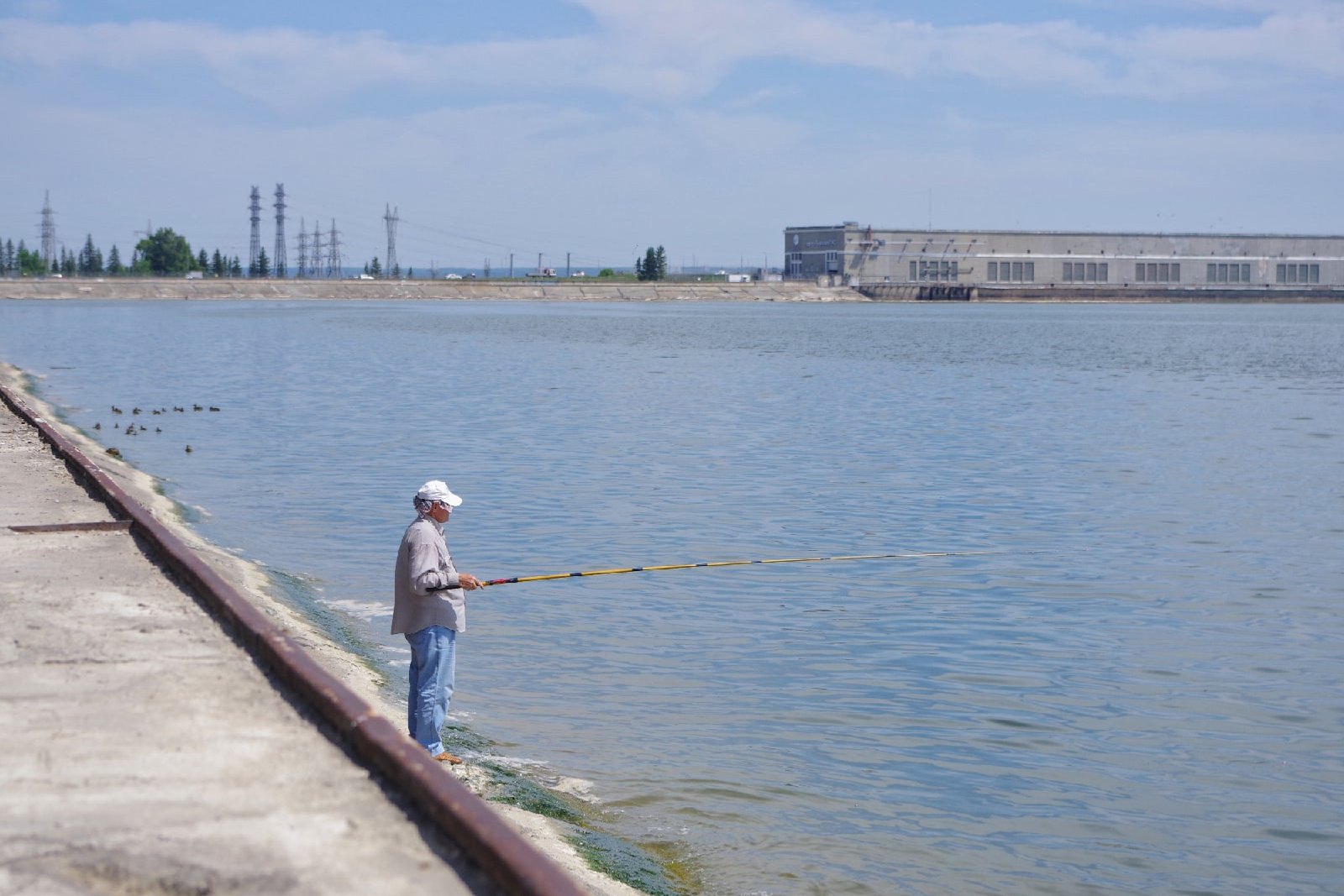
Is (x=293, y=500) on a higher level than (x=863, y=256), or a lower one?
lower

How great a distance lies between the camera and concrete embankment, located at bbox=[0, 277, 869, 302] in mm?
161500

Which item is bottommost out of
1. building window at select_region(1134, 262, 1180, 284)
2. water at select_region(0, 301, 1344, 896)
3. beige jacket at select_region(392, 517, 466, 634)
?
water at select_region(0, 301, 1344, 896)

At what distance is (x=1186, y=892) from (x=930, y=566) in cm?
926

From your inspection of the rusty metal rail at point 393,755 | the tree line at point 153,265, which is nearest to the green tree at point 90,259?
Answer: the tree line at point 153,265

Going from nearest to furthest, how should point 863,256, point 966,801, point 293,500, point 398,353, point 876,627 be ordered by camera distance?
point 966,801 → point 876,627 → point 293,500 → point 398,353 → point 863,256

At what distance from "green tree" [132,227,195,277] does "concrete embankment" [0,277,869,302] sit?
15646mm

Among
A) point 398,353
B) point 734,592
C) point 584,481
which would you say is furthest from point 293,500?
point 398,353

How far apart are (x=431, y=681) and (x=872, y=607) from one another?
6.98 metres

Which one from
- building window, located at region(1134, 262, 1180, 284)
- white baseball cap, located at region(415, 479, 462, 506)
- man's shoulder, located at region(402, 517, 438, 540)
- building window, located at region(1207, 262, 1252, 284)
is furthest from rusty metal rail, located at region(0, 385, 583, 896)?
building window, located at region(1207, 262, 1252, 284)

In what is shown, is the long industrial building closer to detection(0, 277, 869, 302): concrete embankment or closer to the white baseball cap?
detection(0, 277, 869, 302): concrete embankment

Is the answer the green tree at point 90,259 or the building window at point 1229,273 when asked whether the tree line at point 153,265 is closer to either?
the green tree at point 90,259

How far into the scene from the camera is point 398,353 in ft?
230

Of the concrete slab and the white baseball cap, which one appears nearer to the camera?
the concrete slab

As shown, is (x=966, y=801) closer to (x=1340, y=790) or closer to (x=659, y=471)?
(x=1340, y=790)
